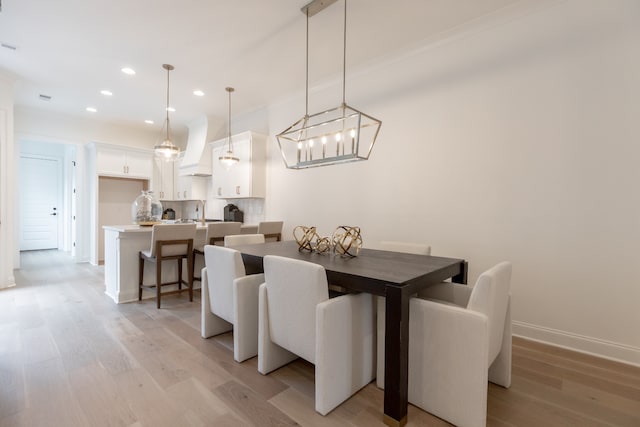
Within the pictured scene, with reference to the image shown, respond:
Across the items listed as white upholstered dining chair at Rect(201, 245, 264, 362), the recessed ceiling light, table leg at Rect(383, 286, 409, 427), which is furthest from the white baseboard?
the recessed ceiling light

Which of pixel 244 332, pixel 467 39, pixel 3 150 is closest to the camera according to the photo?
pixel 244 332

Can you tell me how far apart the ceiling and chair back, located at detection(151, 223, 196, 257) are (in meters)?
2.02

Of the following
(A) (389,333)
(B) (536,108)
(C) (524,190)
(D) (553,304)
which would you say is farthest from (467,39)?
(A) (389,333)

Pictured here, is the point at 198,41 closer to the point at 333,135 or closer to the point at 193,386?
the point at 333,135

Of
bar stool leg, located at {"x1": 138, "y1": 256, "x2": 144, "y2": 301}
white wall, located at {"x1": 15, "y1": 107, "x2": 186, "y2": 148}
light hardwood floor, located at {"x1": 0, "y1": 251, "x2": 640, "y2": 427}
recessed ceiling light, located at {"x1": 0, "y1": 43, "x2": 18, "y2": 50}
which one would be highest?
recessed ceiling light, located at {"x1": 0, "y1": 43, "x2": 18, "y2": 50}

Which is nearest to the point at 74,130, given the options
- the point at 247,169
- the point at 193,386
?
the point at 247,169

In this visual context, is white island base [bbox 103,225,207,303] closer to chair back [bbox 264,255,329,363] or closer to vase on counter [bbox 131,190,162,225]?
vase on counter [bbox 131,190,162,225]

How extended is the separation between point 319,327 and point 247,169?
391 cm

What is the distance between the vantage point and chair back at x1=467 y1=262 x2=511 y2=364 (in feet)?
4.75

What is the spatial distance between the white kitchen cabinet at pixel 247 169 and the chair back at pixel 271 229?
2.64 ft

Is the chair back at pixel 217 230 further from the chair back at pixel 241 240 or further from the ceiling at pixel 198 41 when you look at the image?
the ceiling at pixel 198 41

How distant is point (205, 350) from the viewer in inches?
93.1

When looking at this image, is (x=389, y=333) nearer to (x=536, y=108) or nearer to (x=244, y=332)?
(x=244, y=332)

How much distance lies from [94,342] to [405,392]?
2.54m
